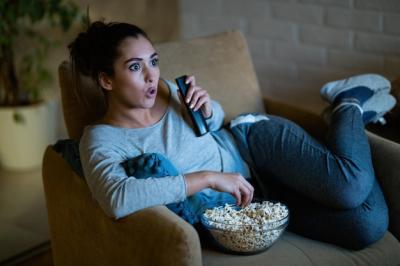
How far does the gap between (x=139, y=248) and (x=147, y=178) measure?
17 cm

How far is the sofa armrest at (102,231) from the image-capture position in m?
1.29

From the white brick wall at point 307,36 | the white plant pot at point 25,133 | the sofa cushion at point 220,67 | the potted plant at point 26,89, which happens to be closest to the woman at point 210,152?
the sofa cushion at point 220,67

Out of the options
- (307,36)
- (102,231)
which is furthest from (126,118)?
(307,36)

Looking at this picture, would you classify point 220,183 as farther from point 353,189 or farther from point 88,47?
point 88,47

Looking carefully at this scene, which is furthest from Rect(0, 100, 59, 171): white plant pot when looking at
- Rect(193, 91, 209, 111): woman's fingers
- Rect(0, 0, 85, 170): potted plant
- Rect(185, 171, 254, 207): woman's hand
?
Rect(185, 171, 254, 207): woman's hand

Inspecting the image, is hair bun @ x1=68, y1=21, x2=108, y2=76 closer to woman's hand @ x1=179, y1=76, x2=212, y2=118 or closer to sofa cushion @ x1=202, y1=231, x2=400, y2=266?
woman's hand @ x1=179, y1=76, x2=212, y2=118

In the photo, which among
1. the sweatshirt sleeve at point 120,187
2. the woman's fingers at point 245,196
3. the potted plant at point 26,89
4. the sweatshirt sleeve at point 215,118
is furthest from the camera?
the potted plant at point 26,89

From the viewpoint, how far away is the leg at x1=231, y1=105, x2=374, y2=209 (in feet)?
5.23

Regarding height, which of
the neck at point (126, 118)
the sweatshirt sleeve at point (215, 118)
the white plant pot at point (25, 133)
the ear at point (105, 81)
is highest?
the ear at point (105, 81)

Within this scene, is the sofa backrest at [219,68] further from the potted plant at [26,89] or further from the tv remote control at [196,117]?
the potted plant at [26,89]

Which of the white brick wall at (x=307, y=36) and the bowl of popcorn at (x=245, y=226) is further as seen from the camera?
the white brick wall at (x=307, y=36)

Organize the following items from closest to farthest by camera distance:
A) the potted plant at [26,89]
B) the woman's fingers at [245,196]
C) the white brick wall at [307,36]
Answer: the woman's fingers at [245,196], the white brick wall at [307,36], the potted plant at [26,89]

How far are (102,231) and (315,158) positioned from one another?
59 cm

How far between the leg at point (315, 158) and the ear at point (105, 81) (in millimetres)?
395
